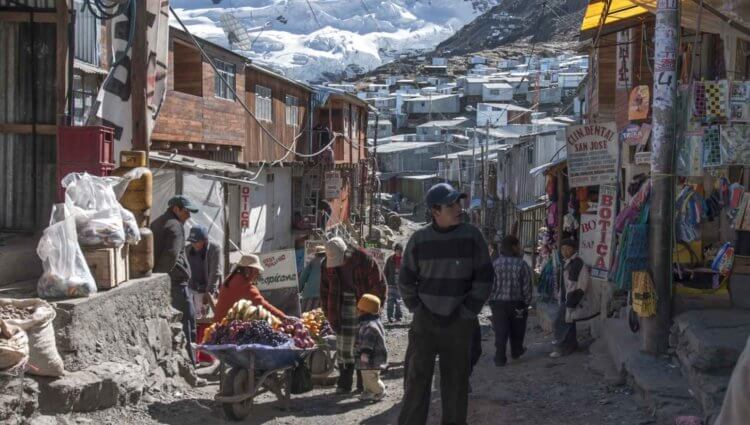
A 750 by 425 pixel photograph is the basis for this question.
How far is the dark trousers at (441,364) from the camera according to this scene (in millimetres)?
6422

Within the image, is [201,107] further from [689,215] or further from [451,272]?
[451,272]

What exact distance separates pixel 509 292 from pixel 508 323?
430 mm

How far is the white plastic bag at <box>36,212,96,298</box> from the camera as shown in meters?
6.86

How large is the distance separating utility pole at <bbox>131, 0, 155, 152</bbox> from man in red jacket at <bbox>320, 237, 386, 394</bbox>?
235cm

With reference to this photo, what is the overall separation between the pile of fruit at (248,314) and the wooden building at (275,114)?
13261 millimetres

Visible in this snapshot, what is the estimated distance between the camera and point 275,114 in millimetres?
26844

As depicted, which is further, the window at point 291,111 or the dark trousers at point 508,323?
the window at point 291,111

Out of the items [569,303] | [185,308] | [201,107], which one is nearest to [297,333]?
[185,308]

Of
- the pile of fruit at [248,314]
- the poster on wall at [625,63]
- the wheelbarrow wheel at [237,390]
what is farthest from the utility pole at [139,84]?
the poster on wall at [625,63]

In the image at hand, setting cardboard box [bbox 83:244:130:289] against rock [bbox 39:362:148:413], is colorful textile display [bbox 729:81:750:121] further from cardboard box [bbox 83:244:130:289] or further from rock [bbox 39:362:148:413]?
rock [bbox 39:362:148:413]

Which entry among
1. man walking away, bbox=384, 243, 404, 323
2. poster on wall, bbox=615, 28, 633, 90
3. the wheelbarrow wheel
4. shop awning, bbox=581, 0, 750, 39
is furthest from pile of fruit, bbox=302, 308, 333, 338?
man walking away, bbox=384, 243, 404, 323

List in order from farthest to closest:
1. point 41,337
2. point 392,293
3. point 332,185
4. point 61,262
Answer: point 332,185
point 392,293
point 61,262
point 41,337

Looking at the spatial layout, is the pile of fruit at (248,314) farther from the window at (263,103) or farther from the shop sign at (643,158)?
the window at (263,103)

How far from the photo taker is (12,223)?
8.62 metres
